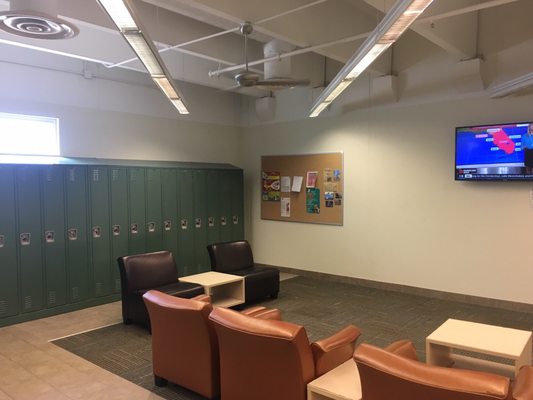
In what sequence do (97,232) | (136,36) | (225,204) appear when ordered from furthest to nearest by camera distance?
(225,204) → (97,232) → (136,36)

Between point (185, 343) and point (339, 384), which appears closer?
point (339, 384)

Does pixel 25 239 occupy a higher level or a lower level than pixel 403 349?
higher

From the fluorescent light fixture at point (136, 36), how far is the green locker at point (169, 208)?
251 centimetres

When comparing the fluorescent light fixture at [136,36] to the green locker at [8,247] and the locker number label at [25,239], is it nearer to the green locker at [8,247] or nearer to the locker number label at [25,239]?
the green locker at [8,247]

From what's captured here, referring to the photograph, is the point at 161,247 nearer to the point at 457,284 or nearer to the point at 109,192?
the point at 109,192

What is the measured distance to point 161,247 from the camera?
639 centimetres

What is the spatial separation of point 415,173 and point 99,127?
4545 mm

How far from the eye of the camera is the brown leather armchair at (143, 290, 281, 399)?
9.37 feet

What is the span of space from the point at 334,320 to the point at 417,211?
2.07m

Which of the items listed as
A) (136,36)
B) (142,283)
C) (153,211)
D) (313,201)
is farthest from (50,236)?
(313,201)

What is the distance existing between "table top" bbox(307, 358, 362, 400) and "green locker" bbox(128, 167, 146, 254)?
4.17 m

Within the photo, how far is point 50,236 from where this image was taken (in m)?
5.12

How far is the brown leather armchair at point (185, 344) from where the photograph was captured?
2.86m

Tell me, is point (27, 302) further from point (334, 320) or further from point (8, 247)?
point (334, 320)
